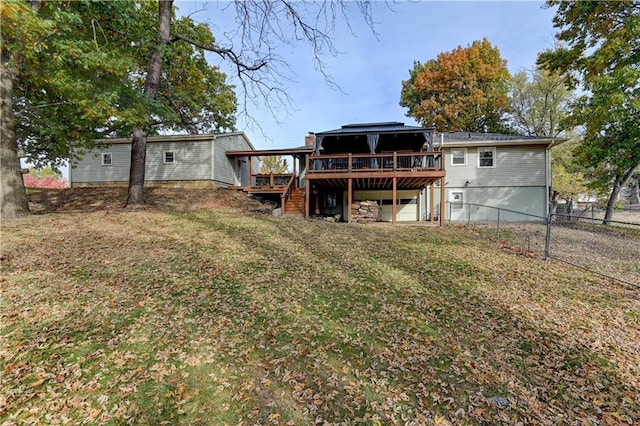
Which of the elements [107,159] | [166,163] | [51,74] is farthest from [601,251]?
[107,159]

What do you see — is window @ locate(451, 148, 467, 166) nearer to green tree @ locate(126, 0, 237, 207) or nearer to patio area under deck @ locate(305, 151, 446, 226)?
patio area under deck @ locate(305, 151, 446, 226)

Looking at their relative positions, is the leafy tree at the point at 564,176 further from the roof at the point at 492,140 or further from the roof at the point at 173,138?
the roof at the point at 173,138

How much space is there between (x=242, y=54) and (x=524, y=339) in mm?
9942

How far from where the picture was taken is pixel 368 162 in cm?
1302

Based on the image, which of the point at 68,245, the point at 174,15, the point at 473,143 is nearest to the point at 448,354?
the point at 68,245

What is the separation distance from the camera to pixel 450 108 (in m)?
26.8

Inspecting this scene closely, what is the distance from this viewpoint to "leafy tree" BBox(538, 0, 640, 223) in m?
10.2

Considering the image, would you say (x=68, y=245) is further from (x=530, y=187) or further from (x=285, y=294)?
(x=530, y=187)

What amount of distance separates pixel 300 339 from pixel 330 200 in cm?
1333

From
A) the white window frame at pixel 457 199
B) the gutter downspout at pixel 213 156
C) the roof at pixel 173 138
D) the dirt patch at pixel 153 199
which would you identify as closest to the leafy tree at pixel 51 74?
the dirt patch at pixel 153 199

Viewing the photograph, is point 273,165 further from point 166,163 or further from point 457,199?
point 457,199

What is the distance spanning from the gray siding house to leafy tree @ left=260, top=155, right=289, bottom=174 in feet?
88.1

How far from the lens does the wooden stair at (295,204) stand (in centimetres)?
1425

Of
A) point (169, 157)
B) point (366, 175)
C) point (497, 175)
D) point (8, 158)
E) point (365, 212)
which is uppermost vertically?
point (169, 157)
